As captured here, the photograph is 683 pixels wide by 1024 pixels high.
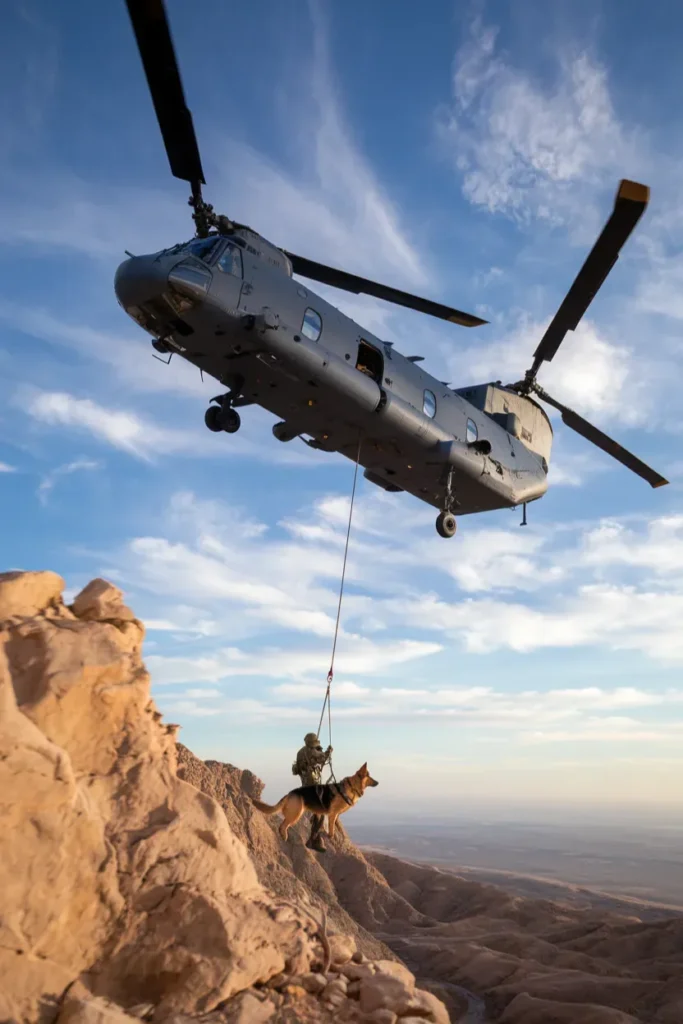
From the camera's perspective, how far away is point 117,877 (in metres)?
7.88

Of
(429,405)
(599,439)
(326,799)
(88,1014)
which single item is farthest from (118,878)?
(599,439)

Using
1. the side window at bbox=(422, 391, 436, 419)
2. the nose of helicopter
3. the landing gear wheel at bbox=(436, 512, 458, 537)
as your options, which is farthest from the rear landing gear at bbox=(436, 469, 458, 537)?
the nose of helicopter

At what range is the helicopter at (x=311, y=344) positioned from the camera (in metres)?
12.0

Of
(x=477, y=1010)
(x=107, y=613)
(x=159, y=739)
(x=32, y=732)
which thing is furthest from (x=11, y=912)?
(x=477, y=1010)

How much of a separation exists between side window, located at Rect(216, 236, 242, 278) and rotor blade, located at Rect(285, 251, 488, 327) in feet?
6.97

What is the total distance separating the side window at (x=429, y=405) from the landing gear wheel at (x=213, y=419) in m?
4.79

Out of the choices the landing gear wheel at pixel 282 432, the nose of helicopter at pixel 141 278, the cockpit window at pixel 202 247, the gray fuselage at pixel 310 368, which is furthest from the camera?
the landing gear wheel at pixel 282 432

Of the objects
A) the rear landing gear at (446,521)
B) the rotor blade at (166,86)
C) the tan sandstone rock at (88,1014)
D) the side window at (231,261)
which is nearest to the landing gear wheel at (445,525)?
the rear landing gear at (446,521)

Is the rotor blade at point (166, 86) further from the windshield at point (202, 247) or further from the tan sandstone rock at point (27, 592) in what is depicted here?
the tan sandstone rock at point (27, 592)

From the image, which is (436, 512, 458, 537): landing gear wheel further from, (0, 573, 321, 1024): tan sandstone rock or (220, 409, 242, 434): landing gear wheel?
(0, 573, 321, 1024): tan sandstone rock

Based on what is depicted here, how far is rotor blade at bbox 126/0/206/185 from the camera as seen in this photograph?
1036cm

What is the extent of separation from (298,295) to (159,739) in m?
8.86

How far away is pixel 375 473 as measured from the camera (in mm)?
17375

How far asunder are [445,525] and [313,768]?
28.5 feet
